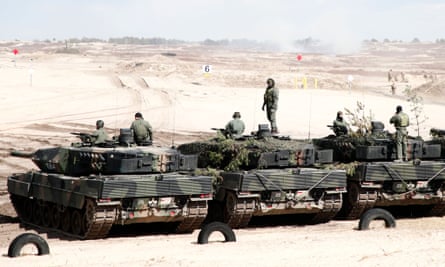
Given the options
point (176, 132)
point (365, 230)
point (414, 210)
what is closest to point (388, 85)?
point (176, 132)

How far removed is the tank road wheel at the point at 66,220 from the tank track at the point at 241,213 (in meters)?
2.86

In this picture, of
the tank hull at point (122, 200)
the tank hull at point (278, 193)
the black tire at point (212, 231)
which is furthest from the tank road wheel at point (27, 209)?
the black tire at point (212, 231)

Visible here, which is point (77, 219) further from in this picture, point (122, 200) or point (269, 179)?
point (269, 179)

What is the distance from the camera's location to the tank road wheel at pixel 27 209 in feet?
65.6

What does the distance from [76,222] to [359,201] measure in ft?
18.4

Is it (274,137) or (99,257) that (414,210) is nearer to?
(274,137)

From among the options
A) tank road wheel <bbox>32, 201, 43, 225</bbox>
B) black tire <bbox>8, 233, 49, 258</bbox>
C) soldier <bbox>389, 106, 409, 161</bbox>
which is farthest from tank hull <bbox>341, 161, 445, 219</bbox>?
black tire <bbox>8, 233, 49, 258</bbox>

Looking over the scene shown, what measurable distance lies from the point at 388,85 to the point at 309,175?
163ft

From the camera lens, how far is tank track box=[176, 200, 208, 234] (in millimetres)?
17812

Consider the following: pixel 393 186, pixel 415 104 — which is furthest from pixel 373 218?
pixel 415 104

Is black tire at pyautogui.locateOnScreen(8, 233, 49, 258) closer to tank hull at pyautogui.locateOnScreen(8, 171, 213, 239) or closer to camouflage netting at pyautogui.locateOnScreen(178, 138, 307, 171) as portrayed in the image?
tank hull at pyautogui.locateOnScreen(8, 171, 213, 239)

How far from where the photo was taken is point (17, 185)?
1964 centimetres

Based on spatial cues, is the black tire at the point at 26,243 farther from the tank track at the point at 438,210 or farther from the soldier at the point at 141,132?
the tank track at the point at 438,210

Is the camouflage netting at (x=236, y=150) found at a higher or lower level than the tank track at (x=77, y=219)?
higher
